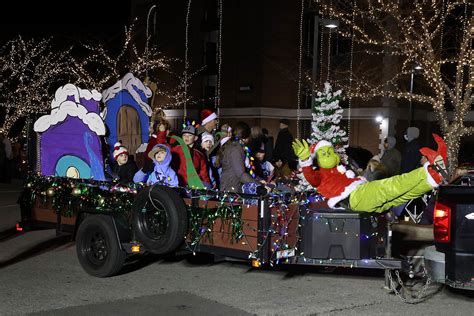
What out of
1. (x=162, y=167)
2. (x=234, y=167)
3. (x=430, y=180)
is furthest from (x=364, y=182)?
(x=162, y=167)

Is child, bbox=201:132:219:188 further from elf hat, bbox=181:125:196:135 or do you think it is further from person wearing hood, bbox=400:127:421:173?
person wearing hood, bbox=400:127:421:173

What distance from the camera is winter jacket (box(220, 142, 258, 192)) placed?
24.1ft

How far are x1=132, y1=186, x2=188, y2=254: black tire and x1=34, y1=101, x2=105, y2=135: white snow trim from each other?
5.02 feet

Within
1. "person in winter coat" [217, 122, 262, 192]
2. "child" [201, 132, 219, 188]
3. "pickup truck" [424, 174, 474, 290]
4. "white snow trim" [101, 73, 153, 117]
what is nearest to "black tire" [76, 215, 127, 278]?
"person in winter coat" [217, 122, 262, 192]

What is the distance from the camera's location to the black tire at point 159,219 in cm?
637

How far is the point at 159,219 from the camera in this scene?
6758mm

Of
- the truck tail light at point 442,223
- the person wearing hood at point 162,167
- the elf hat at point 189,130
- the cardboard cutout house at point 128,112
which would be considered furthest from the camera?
the cardboard cutout house at point 128,112

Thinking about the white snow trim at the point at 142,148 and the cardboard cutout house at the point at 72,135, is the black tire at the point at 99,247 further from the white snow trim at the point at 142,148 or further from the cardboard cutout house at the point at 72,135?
the white snow trim at the point at 142,148

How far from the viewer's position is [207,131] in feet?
31.5


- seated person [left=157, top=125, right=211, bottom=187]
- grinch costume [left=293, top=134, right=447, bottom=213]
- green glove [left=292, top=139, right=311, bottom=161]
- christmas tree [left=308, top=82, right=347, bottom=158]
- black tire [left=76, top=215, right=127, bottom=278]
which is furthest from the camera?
christmas tree [left=308, top=82, right=347, bottom=158]

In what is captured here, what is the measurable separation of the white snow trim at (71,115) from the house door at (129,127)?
1472mm

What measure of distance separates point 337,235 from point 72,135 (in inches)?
159

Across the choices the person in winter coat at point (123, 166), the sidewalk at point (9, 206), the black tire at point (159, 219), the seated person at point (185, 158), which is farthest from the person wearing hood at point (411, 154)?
the sidewalk at point (9, 206)

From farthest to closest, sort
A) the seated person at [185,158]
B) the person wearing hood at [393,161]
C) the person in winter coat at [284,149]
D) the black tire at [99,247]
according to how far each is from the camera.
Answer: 1. the person in winter coat at [284,149]
2. the person wearing hood at [393,161]
3. the seated person at [185,158]
4. the black tire at [99,247]
